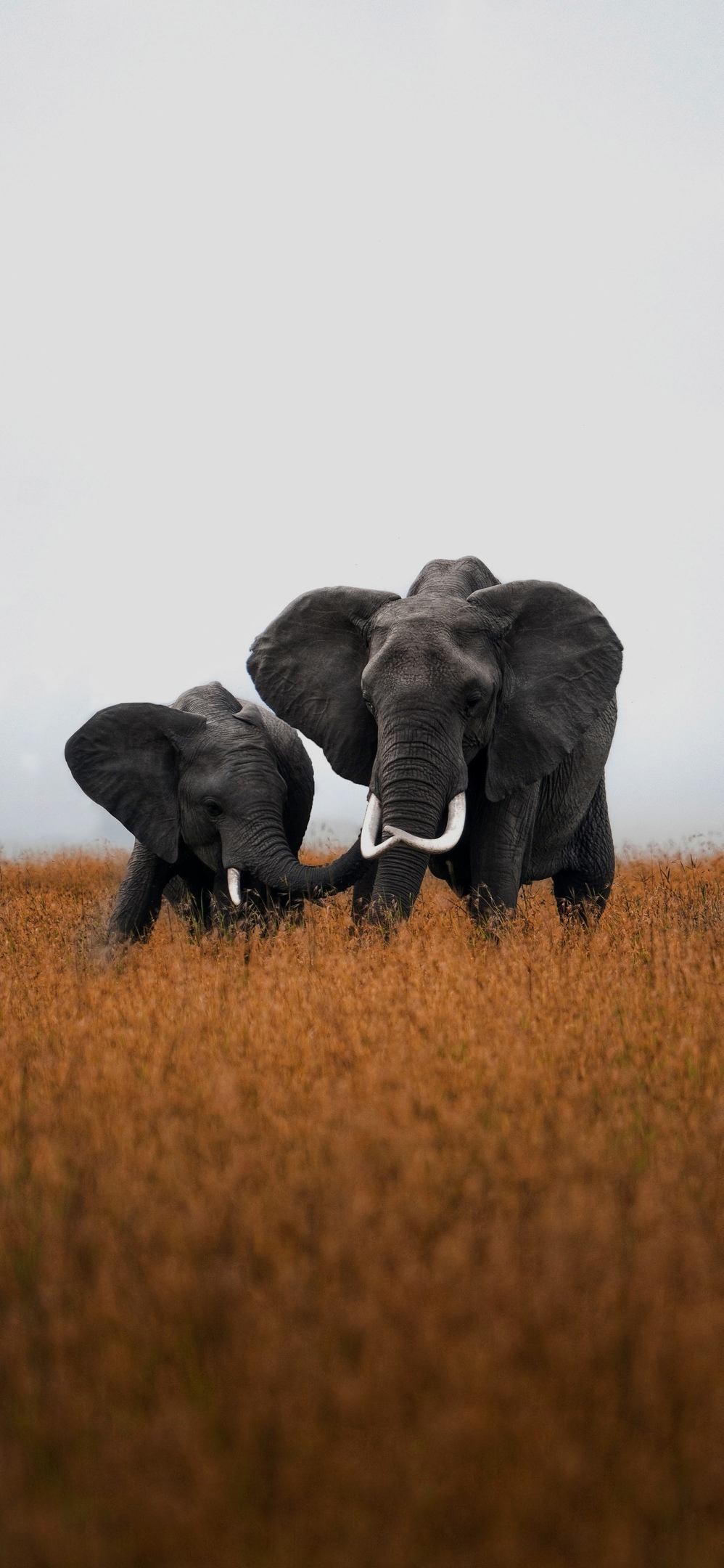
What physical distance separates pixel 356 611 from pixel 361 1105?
16.2 ft

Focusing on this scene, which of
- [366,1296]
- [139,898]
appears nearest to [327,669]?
[139,898]

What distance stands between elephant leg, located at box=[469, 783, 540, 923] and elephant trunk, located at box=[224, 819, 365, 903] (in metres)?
0.81

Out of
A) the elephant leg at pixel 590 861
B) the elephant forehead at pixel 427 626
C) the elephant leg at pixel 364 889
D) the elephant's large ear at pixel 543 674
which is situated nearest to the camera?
the elephant forehead at pixel 427 626

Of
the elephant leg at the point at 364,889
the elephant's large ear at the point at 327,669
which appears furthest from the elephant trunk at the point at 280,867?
the elephant's large ear at the point at 327,669

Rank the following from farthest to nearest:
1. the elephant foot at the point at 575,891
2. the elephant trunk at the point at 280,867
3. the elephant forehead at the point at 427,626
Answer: the elephant foot at the point at 575,891 < the elephant trunk at the point at 280,867 < the elephant forehead at the point at 427,626

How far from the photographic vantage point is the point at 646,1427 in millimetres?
1980

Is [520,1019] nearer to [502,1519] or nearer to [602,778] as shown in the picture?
[502,1519]

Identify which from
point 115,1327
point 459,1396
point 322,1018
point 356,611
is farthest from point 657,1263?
point 356,611

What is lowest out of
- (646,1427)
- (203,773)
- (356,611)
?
(646,1427)

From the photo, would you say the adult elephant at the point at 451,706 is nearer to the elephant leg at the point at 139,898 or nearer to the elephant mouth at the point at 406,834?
the elephant mouth at the point at 406,834

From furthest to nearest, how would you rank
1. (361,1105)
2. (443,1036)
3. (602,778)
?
(602,778)
(443,1036)
(361,1105)

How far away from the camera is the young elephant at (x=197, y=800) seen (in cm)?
812

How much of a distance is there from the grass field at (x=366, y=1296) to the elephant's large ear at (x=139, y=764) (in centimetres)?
413

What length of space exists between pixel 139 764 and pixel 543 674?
3045 millimetres
